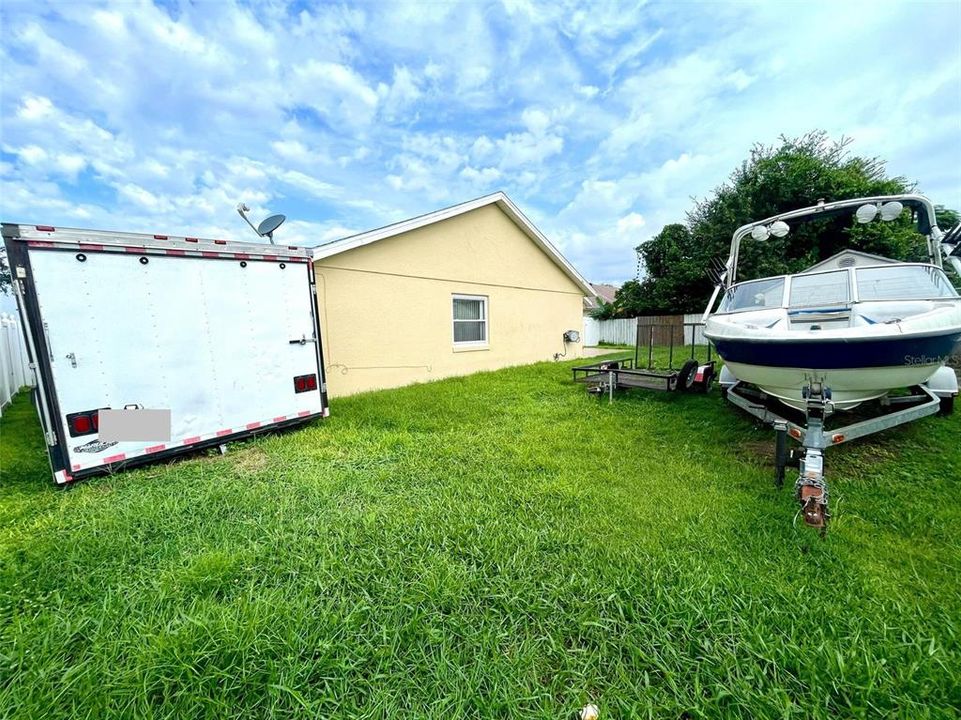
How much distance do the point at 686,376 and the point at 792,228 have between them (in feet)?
56.4

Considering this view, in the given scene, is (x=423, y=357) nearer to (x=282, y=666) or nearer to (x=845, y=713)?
(x=282, y=666)

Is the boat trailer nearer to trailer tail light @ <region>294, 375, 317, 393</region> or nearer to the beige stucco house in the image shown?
trailer tail light @ <region>294, 375, 317, 393</region>

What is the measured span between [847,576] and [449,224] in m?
8.91

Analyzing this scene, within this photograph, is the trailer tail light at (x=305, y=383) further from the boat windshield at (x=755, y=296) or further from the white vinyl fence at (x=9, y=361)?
the boat windshield at (x=755, y=296)

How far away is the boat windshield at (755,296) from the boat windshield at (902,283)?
72cm

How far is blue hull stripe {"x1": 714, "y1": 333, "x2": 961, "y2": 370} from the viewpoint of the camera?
128 inches

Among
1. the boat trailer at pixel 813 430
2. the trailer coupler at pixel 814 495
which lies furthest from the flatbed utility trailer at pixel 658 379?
the trailer coupler at pixel 814 495

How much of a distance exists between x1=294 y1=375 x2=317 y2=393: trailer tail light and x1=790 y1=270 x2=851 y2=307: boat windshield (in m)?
6.21

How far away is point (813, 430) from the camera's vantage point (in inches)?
118

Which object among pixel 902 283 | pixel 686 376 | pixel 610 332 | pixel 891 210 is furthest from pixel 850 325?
pixel 610 332

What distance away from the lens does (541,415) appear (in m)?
5.91

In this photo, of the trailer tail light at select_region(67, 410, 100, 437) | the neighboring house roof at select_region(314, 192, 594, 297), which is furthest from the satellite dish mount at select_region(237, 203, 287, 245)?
the trailer tail light at select_region(67, 410, 100, 437)

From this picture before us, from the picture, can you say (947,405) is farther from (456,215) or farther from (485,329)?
(456,215)

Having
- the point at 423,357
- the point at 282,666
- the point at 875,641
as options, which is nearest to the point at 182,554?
the point at 282,666
